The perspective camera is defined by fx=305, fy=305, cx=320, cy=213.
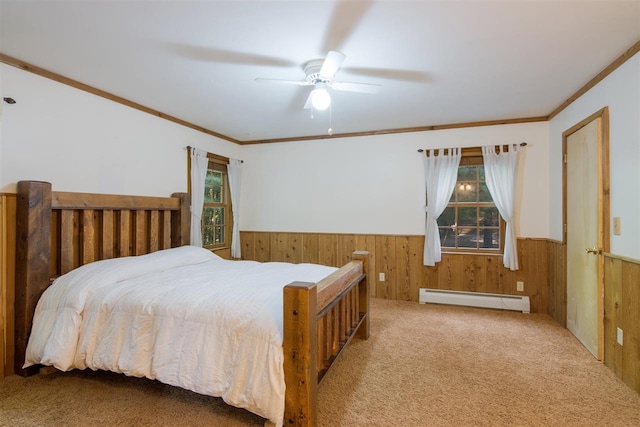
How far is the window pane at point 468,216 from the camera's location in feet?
12.8

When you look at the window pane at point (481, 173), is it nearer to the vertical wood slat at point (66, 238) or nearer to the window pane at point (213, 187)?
the window pane at point (213, 187)

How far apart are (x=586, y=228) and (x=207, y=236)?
4259mm

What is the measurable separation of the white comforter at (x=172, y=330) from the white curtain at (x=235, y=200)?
2.16 metres

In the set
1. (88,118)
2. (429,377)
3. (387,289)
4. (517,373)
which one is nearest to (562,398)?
(517,373)

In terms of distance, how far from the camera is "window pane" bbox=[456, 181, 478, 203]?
390cm

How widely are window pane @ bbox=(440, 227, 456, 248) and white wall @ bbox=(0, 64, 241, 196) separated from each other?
3399 mm

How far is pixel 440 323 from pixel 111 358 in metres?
2.93

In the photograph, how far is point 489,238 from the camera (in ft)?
12.7

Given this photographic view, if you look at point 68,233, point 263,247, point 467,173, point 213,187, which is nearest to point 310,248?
point 263,247

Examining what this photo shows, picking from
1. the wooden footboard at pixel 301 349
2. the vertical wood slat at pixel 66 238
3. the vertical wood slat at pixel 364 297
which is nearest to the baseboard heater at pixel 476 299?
the vertical wood slat at pixel 364 297

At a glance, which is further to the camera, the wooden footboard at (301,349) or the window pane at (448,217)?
the window pane at (448,217)

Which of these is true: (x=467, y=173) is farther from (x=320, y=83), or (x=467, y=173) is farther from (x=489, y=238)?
(x=320, y=83)

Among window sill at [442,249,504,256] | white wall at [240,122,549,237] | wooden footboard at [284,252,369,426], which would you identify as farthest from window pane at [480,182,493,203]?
wooden footboard at [284,252,369,426]

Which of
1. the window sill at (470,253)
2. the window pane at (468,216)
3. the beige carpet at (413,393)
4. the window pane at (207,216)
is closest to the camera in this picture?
the beige carpet at (413,393)
